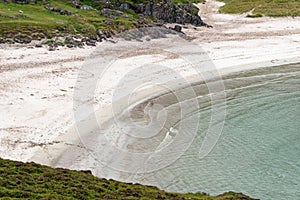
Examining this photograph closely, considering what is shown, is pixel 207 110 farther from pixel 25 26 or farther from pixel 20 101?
pixel 25 26

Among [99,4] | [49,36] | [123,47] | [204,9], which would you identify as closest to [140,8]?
[99,4]

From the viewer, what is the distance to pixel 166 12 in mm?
63938

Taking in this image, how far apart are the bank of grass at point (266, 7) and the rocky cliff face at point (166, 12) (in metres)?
16.3

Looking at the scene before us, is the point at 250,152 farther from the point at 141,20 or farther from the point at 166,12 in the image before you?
the point at 166,12

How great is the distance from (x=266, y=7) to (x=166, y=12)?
28.7 m

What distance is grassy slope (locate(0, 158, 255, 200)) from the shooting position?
1786 cm

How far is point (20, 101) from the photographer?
104ft

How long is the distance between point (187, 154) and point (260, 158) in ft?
15.5

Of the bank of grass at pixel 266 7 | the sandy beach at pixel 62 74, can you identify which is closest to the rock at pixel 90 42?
the sandy beach at pixel 62 74

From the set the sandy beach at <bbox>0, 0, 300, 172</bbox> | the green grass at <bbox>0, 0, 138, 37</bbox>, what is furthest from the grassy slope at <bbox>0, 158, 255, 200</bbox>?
the green grass at <bbox>0, 0, 138, 37</bbox>

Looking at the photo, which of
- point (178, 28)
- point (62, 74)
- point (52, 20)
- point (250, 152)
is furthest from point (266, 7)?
point (250, 152)

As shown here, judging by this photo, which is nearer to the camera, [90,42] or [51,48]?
[51,48]

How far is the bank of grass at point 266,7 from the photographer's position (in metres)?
79.0

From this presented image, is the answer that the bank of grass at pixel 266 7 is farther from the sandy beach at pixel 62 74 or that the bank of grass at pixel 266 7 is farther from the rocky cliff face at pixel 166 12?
the rocky cliff face at pixel 166 12
